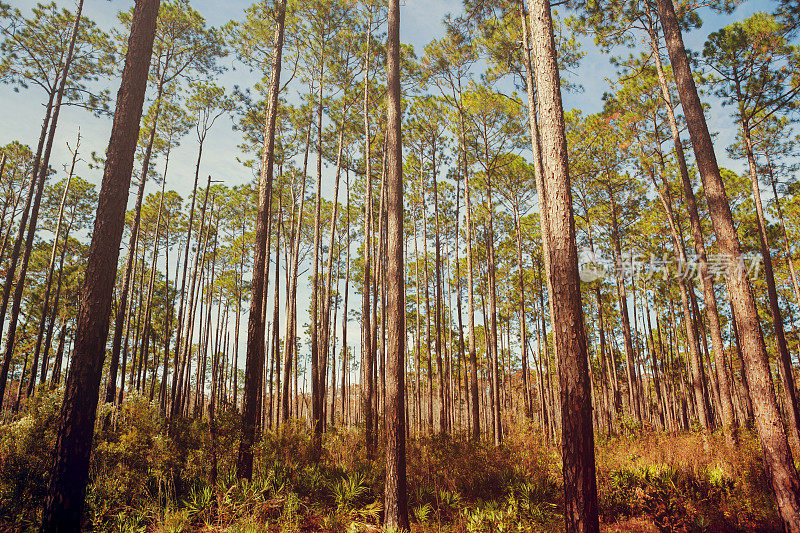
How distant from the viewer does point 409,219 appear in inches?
762

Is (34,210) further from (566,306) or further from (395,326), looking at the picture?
(566,306)

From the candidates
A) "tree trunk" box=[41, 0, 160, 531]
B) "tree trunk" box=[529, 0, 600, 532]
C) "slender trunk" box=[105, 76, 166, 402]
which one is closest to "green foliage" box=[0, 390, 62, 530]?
"tree trunk" box=[41, 0, 160, 531]

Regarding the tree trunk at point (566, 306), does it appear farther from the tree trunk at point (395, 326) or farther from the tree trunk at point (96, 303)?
the tree trunk at point (96, 303)

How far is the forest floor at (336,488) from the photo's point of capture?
17.6 ft

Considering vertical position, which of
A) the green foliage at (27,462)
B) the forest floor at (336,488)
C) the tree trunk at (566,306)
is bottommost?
→ the forest floor at (336,488)

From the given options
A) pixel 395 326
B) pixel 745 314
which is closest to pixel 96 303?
pixel 395 326

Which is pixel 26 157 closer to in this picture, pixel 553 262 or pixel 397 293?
pixel 397 293

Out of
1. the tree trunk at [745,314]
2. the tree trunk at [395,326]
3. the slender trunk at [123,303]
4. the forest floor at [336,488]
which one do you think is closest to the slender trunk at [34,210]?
the slender trunk at [123,303]

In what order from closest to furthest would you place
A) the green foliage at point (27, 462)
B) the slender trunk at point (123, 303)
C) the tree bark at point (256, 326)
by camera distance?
1. the green foliage at point (27, 462)
2. the tree bark at point (256, 326)
3. the slender trunk at point (123, 303)

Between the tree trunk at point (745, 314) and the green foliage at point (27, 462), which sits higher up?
the tree trunk at point (745, 314)

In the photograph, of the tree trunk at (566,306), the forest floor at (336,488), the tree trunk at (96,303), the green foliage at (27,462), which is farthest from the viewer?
the forest floor at (336,488)

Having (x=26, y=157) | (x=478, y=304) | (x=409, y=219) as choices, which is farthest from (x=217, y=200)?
(x=478, y=304)

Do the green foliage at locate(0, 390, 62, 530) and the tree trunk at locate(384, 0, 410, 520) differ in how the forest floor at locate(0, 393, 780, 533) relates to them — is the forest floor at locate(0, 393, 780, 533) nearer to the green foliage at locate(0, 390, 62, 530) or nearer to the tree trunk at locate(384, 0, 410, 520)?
the green foliage at locate(0, 390, 62, 530)

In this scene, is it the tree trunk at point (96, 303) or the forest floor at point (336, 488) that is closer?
the tree trunk at point (96, 303)
